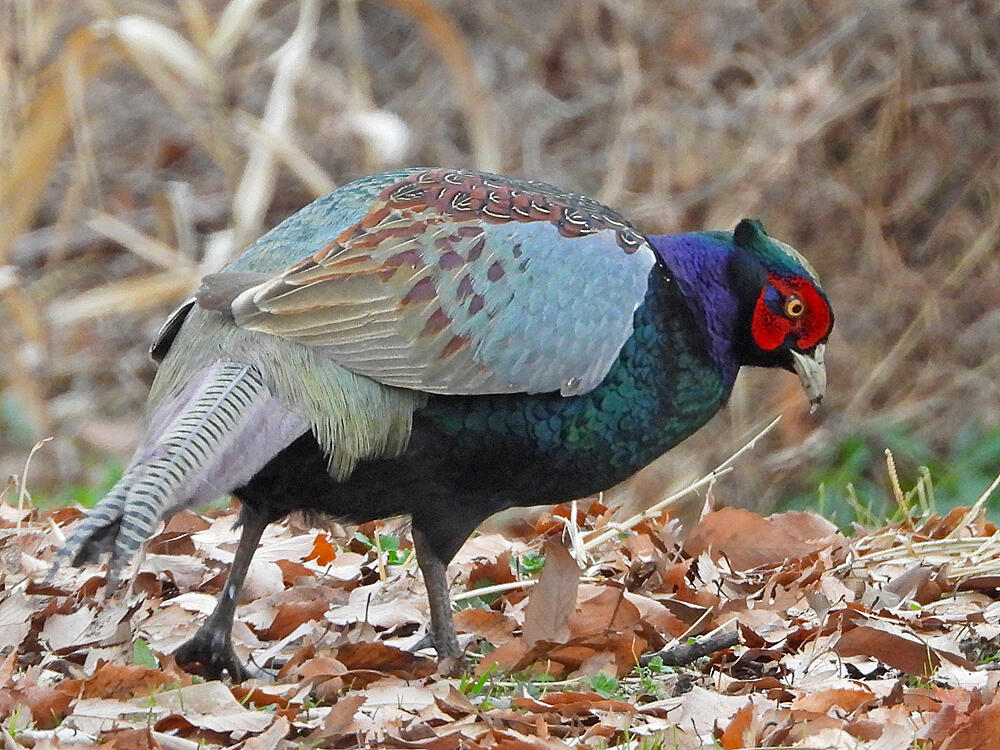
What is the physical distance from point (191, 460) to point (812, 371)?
1610 mm

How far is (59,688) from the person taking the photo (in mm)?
2988

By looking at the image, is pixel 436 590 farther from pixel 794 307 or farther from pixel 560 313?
pixel 794 307

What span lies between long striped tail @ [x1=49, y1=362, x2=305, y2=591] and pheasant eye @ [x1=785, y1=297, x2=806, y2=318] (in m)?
1.27

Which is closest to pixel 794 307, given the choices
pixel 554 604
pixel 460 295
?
pixel 460 295

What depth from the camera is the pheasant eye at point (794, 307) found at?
12.6 feet

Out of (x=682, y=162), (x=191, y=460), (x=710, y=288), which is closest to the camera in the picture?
(x=191, y=460)

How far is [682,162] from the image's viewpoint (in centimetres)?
808

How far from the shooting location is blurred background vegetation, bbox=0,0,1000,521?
6.75m

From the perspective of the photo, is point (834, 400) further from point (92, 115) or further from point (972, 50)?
point (92, 115)

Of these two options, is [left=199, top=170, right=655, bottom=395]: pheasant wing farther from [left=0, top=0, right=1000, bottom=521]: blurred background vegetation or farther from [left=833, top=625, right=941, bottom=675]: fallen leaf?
[left=0, top=0, right=1000, bottom=521]: blurred background vegetation

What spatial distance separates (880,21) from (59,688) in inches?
239

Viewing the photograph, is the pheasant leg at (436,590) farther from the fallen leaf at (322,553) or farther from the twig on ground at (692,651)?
the fallen leaf at (322,553)

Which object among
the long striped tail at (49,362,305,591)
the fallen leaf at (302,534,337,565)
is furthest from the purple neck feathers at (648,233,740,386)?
the fallen leaf at (302,534,337,565)

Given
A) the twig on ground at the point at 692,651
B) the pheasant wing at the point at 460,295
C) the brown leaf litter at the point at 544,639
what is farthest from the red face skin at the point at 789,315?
the twig on ground at the point at 692,651
